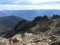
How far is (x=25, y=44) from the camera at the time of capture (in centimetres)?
4025

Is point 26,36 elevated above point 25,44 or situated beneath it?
elevated above

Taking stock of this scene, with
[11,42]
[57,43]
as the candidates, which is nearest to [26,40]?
[11,42]

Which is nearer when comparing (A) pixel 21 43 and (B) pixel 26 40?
(A) pixel 21 43

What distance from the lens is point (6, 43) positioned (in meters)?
39.8

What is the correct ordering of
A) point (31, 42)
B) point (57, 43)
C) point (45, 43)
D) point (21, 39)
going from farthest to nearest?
point (21, 39) → point (31, 42) → point (45, 43) → point (57, 43)

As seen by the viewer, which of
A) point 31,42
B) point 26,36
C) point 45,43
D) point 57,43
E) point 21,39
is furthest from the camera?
point 26,36

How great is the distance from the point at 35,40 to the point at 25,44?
12.3 feet

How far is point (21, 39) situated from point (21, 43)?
3.16 m

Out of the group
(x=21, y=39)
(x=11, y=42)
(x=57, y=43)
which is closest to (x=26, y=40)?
(x=21, y=39)

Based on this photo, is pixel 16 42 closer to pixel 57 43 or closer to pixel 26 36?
pixel 26 36

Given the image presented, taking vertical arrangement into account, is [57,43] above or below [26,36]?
below

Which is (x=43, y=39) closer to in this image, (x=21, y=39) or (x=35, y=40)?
(x=35, y=40)

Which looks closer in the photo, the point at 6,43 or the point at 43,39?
the point at 6,43

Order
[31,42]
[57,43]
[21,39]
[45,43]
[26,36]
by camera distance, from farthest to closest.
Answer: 1. [26,36]
2. [21,39]
3. [31,42]
4. [45,43]
5. [57,43]
